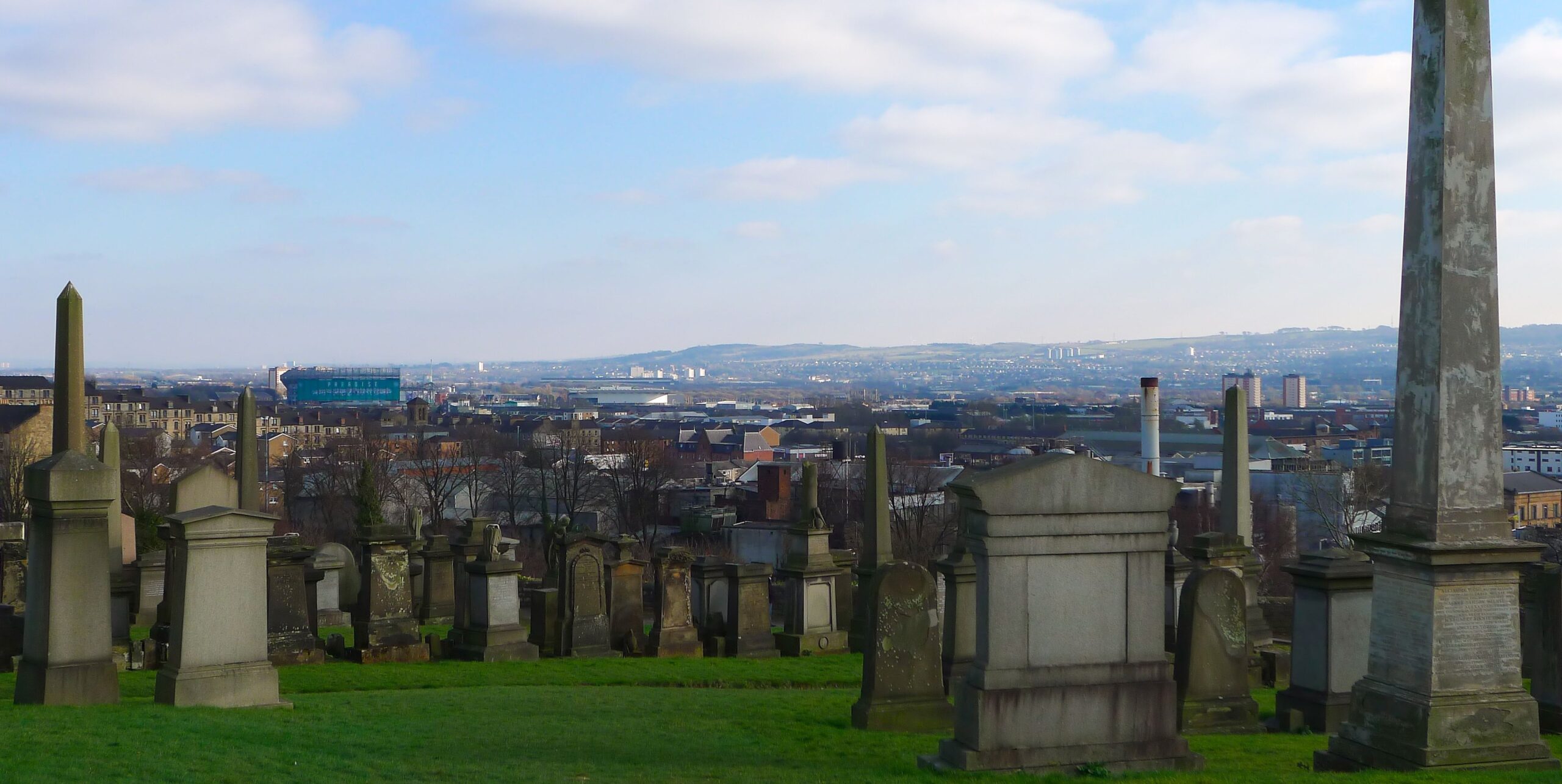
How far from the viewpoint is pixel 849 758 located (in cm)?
838

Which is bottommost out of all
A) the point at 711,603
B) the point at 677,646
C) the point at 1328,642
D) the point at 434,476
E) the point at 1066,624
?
the point at 434,476

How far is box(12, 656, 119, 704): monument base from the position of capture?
9.90 metres

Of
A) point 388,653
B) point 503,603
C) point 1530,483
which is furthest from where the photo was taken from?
point 1530,483

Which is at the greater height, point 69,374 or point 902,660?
point 69,374

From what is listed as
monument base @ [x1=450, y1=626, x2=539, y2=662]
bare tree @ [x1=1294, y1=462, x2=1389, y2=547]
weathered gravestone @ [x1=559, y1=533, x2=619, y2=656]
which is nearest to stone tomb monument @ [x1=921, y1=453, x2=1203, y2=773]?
monument base @ [x1=450, y1=626, x2=539, y2=662]

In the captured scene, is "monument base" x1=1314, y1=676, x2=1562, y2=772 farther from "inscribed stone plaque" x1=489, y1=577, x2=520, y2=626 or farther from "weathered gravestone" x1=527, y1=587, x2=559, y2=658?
"weathered gravestone" x1=527, y1=587, x2=559, y2=658

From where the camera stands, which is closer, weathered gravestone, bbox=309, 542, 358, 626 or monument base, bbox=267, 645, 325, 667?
monument base, bbox=267, 645, 325, 667

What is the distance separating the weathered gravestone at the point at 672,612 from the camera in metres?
16.5

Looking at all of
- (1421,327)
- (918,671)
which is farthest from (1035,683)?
(1421,327)

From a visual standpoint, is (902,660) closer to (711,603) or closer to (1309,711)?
(1309,711)

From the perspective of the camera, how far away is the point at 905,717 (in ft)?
31.8

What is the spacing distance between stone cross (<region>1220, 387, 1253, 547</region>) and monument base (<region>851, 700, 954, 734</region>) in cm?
773

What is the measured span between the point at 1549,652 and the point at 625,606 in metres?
10.5

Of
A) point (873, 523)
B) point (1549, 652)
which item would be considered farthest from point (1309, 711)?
point (873, 523)
